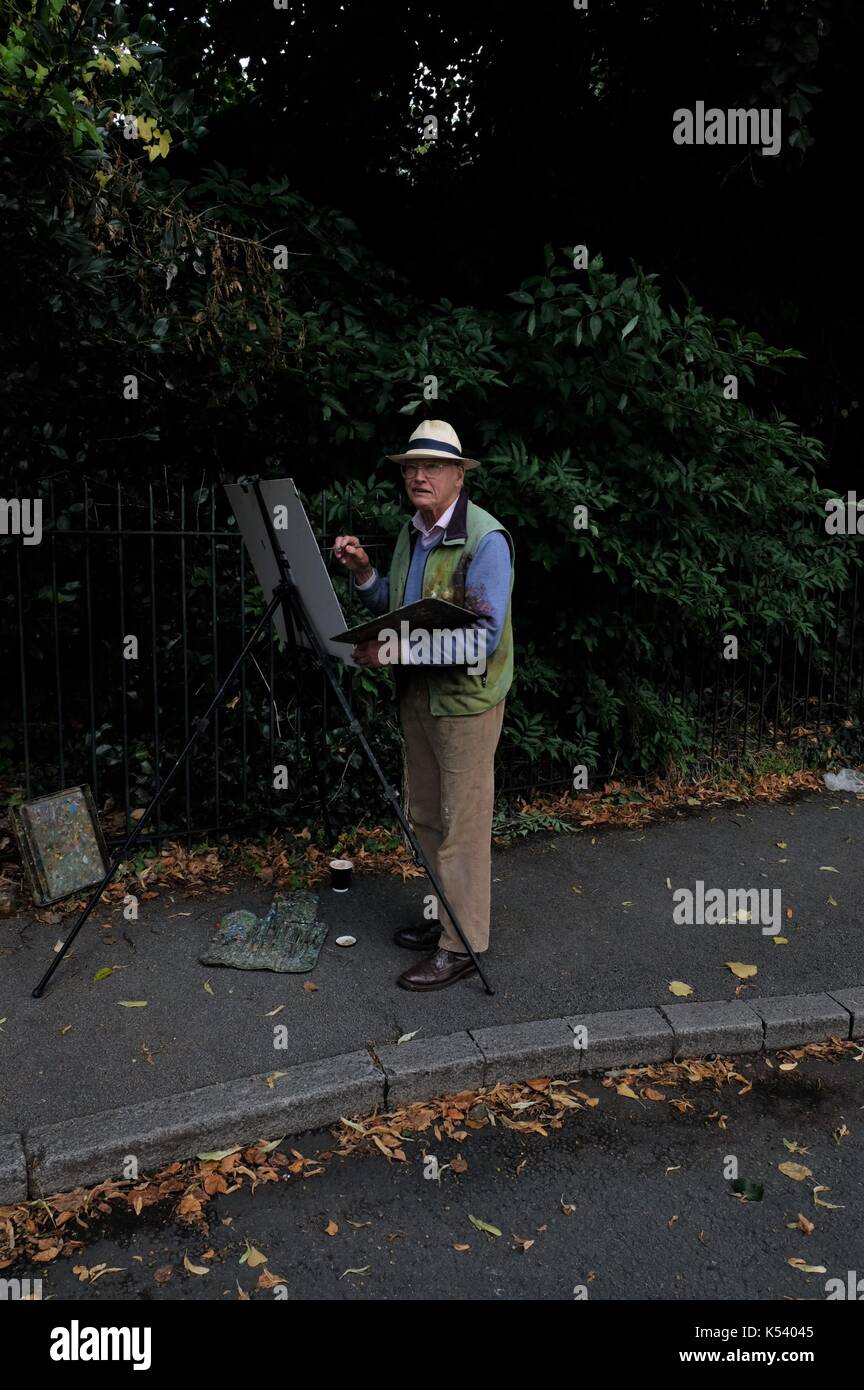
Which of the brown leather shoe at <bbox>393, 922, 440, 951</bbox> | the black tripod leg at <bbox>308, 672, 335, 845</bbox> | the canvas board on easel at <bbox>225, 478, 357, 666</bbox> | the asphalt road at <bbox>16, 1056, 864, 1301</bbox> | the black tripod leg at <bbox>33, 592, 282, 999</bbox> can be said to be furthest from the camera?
the black tripod leg at <bbox>308, 672, 335, 845</bbox>

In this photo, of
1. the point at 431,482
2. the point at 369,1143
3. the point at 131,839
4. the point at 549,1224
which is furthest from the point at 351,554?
the point at 549,1224

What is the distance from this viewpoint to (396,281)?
699cm

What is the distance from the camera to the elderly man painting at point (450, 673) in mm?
4148

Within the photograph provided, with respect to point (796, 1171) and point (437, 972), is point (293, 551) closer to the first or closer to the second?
point (437, 972)

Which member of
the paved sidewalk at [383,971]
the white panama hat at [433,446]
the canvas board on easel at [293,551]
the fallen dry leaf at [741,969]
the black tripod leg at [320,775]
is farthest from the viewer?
the black tripod leg at [320,775]

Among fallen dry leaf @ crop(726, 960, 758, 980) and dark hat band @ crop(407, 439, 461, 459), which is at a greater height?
dark hat band @ crop(407, 439, 461, 459)

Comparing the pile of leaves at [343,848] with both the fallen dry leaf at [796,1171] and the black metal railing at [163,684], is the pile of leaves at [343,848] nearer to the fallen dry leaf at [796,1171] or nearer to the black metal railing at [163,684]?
the black metal railing at [163,684]

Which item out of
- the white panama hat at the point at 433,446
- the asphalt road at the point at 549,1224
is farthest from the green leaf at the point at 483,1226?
the white panama hat at the point at 433,446

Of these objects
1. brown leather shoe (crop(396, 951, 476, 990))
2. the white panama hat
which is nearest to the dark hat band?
the white panama hat

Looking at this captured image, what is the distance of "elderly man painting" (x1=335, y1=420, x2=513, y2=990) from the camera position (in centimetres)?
415

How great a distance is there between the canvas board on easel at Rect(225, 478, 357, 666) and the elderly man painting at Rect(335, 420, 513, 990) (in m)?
0.18

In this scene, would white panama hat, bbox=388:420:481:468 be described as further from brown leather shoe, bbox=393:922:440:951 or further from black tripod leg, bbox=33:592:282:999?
brown leather shoe, bbox=393:922:440:951

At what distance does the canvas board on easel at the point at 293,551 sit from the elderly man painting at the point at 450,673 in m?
0.18

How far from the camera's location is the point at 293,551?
4.55 meters
